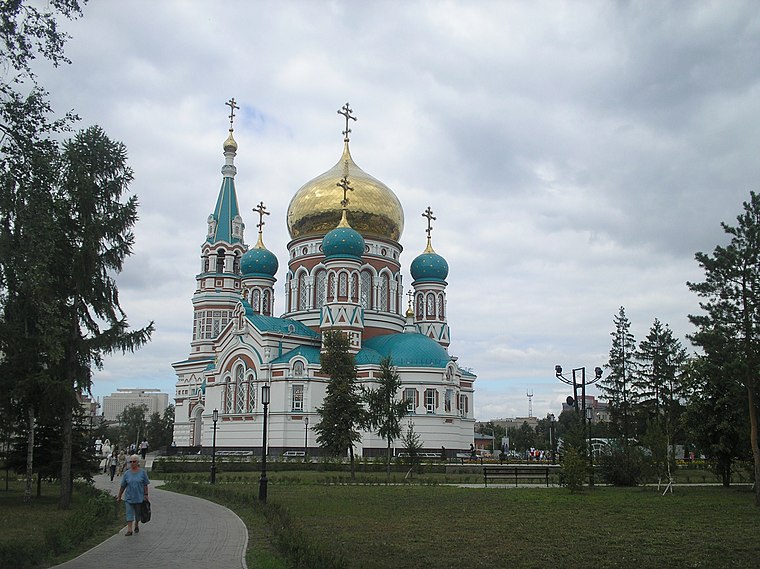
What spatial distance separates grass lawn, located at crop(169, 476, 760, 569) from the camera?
450 inches

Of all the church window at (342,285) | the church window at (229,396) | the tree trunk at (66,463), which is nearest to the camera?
the tree trunk at (66,463)

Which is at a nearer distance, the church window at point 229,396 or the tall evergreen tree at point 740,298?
the tall evergreen tree at point 740,298

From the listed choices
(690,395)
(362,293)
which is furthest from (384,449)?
(690,395)

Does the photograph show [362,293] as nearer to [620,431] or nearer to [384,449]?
[384,449]

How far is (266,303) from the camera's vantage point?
189 ft

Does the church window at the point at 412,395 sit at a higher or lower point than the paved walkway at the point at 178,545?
higher

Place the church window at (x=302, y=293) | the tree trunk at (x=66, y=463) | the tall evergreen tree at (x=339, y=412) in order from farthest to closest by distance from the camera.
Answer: the church window at (x=302, y=293), the tall evergreen tree at (x=339, y=412), the tree trunk at (x=66, y=463)

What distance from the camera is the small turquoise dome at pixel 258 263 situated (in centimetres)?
5772

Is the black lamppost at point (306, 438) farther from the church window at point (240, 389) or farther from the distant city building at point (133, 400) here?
the distant city building at point (133, 400)

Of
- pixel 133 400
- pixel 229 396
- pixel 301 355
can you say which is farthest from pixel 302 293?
pixel 133 400

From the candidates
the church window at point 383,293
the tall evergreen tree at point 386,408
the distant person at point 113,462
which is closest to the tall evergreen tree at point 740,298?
the tall evergreen tree at point 386,408

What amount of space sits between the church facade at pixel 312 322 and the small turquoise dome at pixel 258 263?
79mm

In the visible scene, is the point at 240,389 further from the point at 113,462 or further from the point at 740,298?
the point at 740,298

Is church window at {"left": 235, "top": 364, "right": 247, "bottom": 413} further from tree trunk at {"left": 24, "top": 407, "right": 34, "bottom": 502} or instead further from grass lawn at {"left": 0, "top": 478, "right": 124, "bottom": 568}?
tree trunk at {"left": 24, "top": 407, "right": 34, "bottom": 502}
